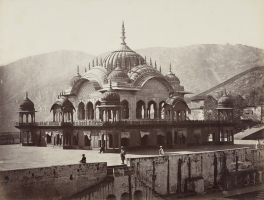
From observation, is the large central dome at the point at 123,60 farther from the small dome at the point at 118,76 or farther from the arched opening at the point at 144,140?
the arched opening at the point at 144,140

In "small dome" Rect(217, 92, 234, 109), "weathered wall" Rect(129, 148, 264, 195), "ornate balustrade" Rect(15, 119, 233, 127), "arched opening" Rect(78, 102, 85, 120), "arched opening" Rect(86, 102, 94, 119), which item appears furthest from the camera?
"small dome" Rect(217, 92, 234, 109)

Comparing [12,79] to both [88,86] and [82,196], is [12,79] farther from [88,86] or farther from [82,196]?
[82,196]

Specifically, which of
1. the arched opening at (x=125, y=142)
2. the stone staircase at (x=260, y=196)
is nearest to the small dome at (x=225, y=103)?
the arched opening at (x=125, y=142)

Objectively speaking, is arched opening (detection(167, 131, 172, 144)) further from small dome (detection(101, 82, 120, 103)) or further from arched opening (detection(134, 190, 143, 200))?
arched opening (detection(134, 190, 143, 200))

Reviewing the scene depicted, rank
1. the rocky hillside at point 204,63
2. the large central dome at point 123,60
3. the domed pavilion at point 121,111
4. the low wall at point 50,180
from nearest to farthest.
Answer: the low wall at point 50,180 < the domed pavilion at point 121,111 < the large central dome at point 123,60 < the rocky hillside at point 204,63

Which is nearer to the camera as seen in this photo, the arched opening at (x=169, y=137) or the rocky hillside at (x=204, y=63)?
the arched opening at (x=169, y=137)

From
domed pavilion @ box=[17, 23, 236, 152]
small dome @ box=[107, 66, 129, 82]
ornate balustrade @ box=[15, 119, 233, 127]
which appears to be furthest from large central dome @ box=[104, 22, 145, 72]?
ornate balustrade @ box=[15, 119, 233, 127]
